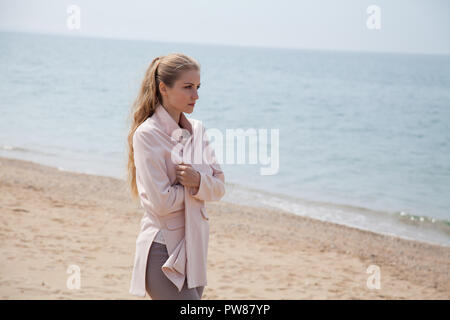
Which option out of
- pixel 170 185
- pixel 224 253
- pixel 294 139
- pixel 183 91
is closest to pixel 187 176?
pixel 170 185

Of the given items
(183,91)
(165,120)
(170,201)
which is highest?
(183,91)

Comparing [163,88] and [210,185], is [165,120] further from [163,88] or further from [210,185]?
[210,185]

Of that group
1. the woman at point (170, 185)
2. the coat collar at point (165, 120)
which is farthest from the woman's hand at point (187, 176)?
the coat collar at point (165, 120)

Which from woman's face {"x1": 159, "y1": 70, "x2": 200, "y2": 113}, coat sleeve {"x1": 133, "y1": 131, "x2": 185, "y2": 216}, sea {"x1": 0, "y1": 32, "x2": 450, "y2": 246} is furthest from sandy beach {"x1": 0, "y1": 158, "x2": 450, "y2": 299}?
woman's face {"x1": 159, "y1": 70, "x2": 200, "y2": 113}

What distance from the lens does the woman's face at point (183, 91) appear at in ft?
7.61

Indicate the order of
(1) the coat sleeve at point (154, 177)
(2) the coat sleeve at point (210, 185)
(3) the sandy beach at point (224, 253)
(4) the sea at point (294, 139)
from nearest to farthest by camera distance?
(1) the coat sleeve at point (154, 177), (2) the coat sleeve at point (210, 185), (3) the sandy beach at point (224, 253), (4) the sea at point (294, 139)

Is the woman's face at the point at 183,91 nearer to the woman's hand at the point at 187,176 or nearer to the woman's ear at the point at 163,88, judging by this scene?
the woman's ear at the point at 163,88

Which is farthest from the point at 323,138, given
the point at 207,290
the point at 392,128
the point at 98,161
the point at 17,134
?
the point at 207,290

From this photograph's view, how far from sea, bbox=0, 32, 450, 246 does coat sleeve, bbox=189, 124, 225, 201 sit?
497 millimetres

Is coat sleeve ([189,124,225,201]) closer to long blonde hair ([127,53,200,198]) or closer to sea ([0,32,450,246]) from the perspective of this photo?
long blonde hair ([127,53,200,198])

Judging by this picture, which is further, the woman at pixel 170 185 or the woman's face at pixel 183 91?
the woman's face at pixel 183 91

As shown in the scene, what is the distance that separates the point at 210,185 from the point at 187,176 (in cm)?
13

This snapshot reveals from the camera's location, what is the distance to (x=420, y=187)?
1488 centimetres

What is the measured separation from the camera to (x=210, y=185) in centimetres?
234
